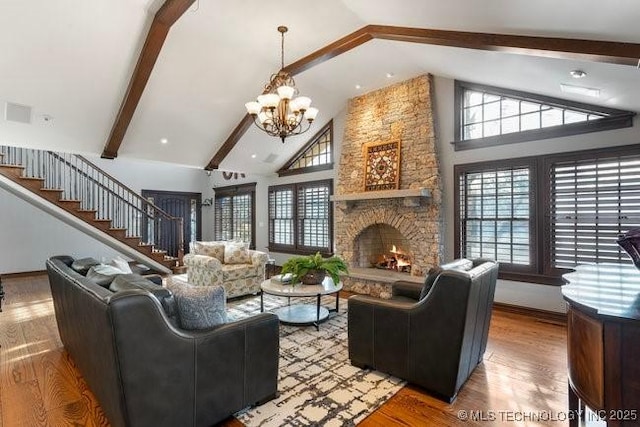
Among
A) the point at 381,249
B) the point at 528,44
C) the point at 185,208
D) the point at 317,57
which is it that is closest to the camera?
the point at 528,44

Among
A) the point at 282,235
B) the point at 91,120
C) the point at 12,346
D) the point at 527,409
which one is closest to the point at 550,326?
the point at 527,409

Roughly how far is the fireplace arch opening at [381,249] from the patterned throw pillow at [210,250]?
2522 mm

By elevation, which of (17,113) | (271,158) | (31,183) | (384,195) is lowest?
(384,195)

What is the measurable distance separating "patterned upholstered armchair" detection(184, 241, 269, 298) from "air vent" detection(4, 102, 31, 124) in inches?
122

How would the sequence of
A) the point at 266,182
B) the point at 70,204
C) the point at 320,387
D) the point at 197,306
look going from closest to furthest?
the point at 197,306
the point at 320,387
the point at 70,204
the point at 266,182

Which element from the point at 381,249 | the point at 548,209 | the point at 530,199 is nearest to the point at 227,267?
the point at 381,249

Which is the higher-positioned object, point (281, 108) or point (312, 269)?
point (281, 108)

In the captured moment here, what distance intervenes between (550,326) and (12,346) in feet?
21.1

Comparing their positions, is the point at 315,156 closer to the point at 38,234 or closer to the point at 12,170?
the point at 12,170

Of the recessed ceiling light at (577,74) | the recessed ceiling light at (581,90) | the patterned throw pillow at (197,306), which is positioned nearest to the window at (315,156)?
the recessed ceiling light at (581,90)

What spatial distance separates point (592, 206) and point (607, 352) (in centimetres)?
354

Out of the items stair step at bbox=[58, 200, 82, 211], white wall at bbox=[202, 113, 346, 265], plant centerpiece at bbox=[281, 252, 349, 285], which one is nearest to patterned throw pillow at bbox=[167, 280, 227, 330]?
plant centerpiece at bbox=[281, 252, 349, 285]

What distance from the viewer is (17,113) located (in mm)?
4695

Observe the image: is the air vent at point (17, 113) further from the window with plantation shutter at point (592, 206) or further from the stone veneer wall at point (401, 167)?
the window with plantation shutter at point (592, 206)
